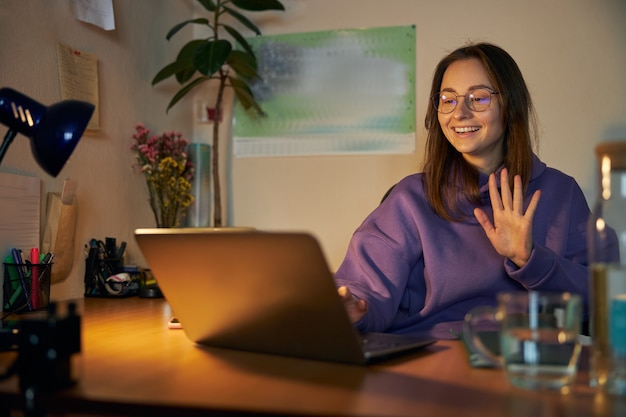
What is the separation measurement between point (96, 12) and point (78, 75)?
0.21 m

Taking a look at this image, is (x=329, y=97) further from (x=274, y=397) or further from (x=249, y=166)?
(x=274, y=397)

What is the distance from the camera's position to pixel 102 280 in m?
1.98

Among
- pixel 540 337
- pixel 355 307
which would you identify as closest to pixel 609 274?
pixel 540 337

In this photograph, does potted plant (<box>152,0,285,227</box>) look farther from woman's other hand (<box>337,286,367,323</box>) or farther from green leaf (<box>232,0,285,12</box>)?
woman's other hand (<box>337,286,367,323</box>)

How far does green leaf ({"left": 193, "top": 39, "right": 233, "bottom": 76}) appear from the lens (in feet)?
7.30

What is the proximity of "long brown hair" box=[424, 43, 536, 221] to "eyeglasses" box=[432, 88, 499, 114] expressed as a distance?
0.03 m

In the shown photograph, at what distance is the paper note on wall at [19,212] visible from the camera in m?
1.67

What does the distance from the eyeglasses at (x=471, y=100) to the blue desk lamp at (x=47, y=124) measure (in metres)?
0.90

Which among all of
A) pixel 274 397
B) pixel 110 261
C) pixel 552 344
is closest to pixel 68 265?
pixel 110 261

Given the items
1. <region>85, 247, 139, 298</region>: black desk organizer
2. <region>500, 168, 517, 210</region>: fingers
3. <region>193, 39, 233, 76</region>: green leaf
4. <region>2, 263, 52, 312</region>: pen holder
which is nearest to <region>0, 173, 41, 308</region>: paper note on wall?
<region>2, 263, 52, 312</region>: pen holder

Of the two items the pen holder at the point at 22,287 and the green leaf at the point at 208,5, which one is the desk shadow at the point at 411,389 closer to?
the pen holder at the point at 22,287

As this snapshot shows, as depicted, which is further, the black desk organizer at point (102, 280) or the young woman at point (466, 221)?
the black desk organizer at point (102, 280)

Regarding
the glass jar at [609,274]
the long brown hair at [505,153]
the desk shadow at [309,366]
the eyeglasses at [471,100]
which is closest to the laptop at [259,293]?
the desk shadow at [309,366]

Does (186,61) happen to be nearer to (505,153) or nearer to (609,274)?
(505,153)
